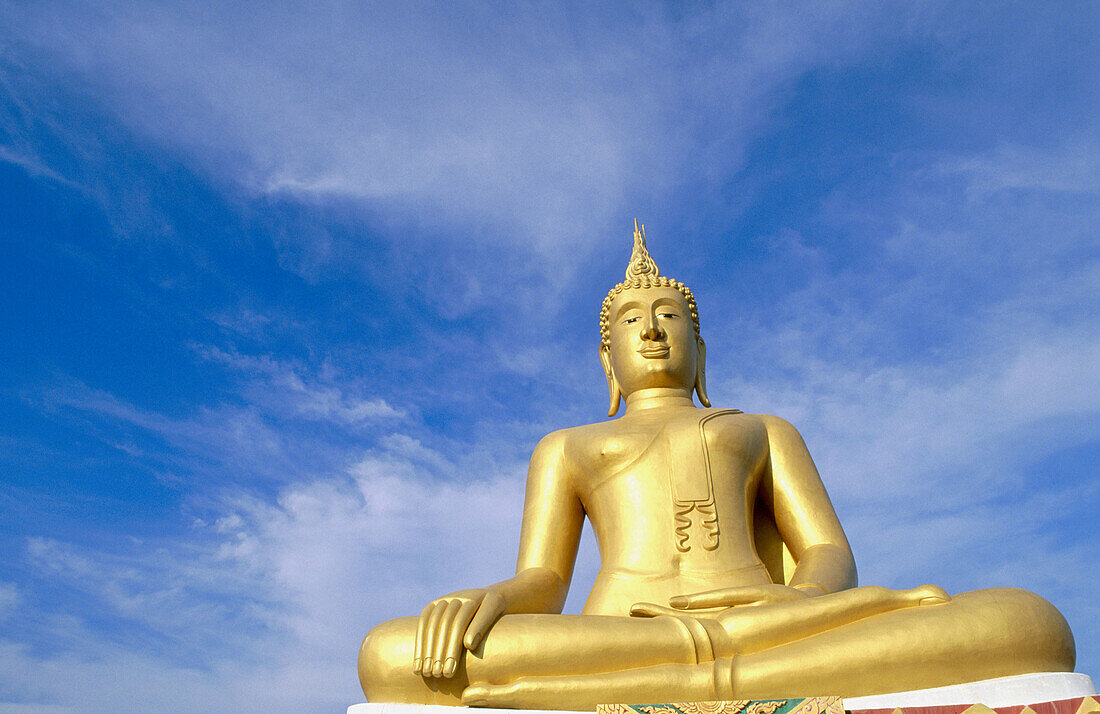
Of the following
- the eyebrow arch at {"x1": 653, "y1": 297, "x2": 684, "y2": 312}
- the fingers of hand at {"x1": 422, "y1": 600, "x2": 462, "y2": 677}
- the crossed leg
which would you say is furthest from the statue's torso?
the fingers of hand at {"x1": 422, "y1": 600, "x2": 462, "y2": 677}

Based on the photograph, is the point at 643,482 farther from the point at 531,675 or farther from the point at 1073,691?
the point at 1073,691

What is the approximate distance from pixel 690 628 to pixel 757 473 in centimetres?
196

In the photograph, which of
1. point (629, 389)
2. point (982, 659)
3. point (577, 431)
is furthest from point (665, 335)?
point (982, 659)

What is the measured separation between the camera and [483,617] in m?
4.59

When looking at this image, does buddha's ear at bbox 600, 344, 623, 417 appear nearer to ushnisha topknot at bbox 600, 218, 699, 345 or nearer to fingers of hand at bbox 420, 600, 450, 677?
ushnisha topknot at bbox 600, 218, 699, 345

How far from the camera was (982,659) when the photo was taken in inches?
169

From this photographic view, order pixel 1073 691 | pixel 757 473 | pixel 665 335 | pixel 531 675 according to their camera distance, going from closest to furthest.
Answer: pixel 1073 691, pixel 531 675, pixel 757 473, pixel 665 335

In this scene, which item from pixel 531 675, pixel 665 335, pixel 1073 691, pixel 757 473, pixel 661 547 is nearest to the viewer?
pixel 1073 691

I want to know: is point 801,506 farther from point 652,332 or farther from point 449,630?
point 449,630

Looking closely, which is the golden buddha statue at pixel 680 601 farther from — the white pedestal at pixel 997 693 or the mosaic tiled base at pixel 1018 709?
the mosaic tiled base at pixel 1018 709

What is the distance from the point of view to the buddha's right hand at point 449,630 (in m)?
4.43

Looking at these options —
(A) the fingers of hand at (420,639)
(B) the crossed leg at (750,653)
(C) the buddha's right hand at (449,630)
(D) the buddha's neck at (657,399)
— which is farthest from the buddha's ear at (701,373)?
(A) the fingers of hand at (420,639)

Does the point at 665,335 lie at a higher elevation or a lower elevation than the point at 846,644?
higher

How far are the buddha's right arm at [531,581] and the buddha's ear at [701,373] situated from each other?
1279mm
